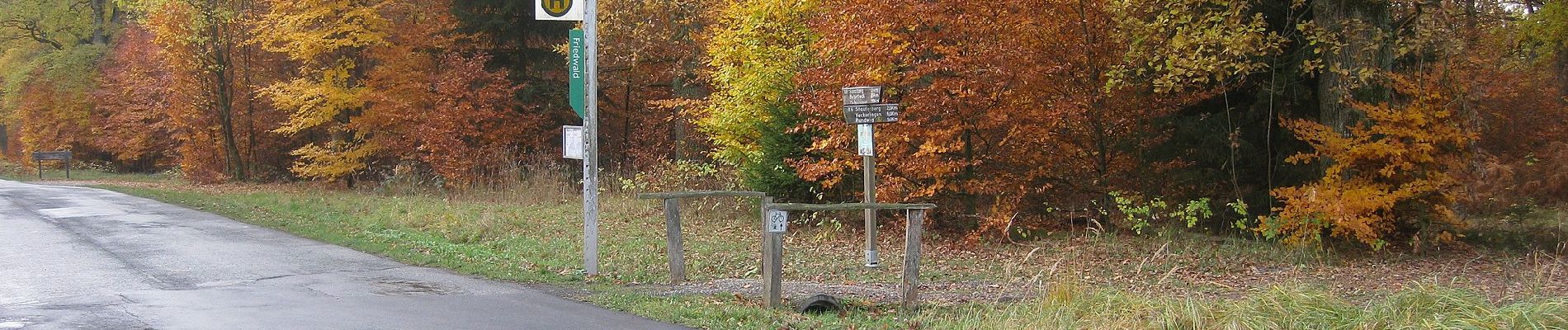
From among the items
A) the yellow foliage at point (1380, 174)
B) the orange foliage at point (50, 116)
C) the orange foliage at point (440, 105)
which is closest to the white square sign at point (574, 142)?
the yellow foliage at point (1380, 174)

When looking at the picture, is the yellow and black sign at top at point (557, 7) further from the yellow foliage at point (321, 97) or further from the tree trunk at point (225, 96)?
the tree trunk at point (225, 96)

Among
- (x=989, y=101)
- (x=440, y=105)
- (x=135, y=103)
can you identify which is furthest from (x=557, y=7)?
(x=135, y=103)

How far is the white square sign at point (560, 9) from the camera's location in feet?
35.5

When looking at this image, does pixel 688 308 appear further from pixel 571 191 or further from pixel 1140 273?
pixel 571 191

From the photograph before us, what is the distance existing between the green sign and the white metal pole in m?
0.05

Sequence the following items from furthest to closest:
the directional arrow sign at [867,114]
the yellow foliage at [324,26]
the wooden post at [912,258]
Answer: the yellow foliage at [324,26], the directional arrow sign at [867,114], the wooden post at [912,258]

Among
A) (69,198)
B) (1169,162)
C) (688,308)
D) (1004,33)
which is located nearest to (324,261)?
(688,308)

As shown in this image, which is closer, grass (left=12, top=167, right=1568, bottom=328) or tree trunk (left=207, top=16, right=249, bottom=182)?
grass (left=12, top=167, right=1568, bottom=328)

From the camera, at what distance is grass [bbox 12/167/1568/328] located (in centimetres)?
746

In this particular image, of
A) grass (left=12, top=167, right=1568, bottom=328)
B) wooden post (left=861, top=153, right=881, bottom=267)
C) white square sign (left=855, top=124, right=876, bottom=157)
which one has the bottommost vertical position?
grass (left=12, top=167, right=1568, bottom=328)

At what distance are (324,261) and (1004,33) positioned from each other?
7.84 meters

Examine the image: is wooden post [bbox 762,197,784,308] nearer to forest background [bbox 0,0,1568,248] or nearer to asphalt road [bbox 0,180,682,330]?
asphalt road [bbox 0,180,682,330]

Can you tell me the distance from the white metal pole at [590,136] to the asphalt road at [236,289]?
881 mm

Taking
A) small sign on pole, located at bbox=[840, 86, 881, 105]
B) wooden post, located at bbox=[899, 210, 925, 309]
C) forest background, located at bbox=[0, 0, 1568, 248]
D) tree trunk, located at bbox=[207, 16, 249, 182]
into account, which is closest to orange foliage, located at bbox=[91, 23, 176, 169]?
tree trunk, located at bbox=[207, 16, 249, 182]
